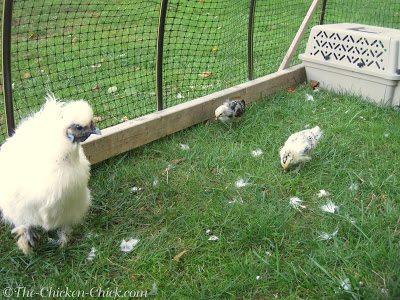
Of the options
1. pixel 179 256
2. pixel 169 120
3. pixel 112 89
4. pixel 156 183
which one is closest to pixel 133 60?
pixel 112 89

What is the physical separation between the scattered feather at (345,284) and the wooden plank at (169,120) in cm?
207

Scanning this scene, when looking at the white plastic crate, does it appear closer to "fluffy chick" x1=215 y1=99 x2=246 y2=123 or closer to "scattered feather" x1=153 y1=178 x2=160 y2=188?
"fluffy chick" x1=215 y1=99 x2=246 y2=123

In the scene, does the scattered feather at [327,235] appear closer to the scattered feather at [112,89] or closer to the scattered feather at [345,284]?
the scattered feather at [345,284]

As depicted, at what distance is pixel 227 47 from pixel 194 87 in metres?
1.48

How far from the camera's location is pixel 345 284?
235 cm

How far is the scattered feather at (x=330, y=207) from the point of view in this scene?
3043mm

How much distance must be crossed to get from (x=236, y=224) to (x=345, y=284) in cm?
83

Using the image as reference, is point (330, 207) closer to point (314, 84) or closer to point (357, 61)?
point (357, 61)

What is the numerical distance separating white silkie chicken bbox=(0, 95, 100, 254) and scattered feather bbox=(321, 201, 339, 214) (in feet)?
5.47

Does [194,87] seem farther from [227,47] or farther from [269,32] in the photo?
[269,32]

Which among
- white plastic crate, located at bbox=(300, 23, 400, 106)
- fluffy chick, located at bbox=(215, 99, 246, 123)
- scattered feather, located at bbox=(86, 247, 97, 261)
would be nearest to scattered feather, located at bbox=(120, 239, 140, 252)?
scattered feather, located at bbox=(86, 247, 97, 261)

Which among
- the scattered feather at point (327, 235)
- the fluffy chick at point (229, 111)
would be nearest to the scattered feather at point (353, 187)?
the scattered feather at point (327, 235)

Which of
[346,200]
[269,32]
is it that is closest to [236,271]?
[346,200]

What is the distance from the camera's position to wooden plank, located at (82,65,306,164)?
11.5ft
